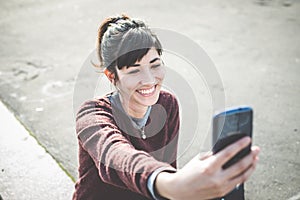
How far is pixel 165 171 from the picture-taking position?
1143 millimetres

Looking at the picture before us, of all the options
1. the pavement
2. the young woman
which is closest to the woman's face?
the young woman

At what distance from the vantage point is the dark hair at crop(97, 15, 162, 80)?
193 centimetres

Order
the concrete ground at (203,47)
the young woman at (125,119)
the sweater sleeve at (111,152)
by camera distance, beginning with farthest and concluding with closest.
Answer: the concrete ground at (203,47)
the young woman at (125,119)
the sweater sleeve at (111,152)

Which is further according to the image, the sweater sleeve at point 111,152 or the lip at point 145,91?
the lip at point 145,91

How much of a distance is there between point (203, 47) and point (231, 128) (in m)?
4.62

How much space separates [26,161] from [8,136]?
450 mm

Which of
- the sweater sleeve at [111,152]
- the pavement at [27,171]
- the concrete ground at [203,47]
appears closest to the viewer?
the sweater sleeve at [111,152]

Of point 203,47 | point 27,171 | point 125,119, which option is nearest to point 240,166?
point 125,119

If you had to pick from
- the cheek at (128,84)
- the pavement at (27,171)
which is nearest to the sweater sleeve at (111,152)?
the cheek at (128,84)

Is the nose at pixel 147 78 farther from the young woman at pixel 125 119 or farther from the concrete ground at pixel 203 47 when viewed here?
the concrete ground at pixel 203 47

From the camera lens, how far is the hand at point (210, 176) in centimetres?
101

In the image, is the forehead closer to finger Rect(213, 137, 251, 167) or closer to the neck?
the neck

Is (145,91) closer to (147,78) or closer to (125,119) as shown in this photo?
(147,78)

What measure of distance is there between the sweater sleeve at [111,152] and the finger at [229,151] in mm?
204
